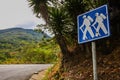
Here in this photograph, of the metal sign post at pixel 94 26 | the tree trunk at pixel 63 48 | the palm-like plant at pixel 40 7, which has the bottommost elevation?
the tree trunk at pixel 63 48

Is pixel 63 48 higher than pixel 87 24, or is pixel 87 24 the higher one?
pixel 87 24

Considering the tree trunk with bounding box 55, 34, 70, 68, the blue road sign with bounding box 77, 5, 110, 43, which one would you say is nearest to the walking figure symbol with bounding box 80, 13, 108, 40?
the blue road sign with bounding box 77, 5, 110, 43

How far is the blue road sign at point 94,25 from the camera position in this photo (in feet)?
17.3

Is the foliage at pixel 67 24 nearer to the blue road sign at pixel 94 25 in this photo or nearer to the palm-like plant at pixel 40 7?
the palm-like plant at pixel 40 7

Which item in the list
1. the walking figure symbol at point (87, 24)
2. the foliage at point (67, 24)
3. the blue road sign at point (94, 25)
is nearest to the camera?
the blue road sign at point (94, 25)

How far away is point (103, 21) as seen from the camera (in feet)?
17.4

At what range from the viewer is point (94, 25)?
543cm

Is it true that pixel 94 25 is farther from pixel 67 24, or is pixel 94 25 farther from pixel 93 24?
pixel 67 24

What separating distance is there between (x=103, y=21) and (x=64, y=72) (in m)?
6.37

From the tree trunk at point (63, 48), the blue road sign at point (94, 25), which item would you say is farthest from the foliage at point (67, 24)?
the blue road sign at point (94, 25)

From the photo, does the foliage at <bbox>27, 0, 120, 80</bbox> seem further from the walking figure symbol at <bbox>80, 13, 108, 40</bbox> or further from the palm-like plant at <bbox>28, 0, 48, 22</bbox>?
the walking figure symbol at <bbox>80, 13, 108, 40</bbox>

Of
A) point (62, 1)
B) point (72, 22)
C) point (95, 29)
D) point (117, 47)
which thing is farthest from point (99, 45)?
point (95, 29)

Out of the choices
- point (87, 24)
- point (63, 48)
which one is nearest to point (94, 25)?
point (87, 24)

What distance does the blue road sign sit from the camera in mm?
5266
